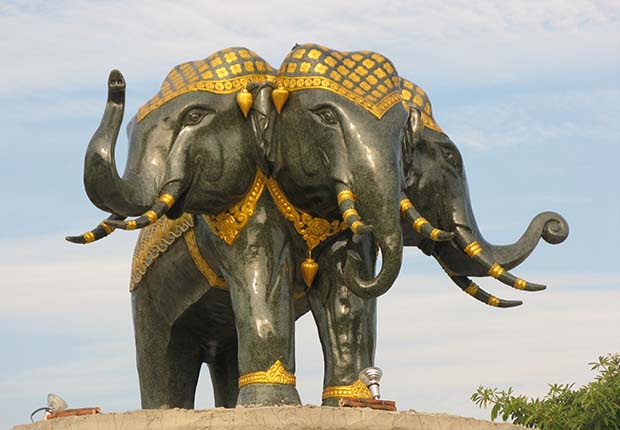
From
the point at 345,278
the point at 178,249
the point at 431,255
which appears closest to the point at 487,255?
the point at 431,255

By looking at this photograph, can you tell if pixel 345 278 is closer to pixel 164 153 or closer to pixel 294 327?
pixel 294 327

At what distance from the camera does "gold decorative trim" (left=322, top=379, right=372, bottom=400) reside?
10914 mm

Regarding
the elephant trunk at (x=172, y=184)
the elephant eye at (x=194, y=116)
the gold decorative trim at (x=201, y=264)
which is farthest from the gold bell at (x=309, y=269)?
the elephant eye at (x=194, y=116)

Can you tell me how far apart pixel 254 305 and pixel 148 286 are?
158 cm

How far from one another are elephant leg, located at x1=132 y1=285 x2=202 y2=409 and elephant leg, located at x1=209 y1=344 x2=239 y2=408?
52 cm

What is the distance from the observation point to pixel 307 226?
1107 centimetres

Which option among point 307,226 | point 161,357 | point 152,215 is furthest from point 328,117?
point 161,357

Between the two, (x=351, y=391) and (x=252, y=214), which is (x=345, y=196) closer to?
(x=252, y=214)

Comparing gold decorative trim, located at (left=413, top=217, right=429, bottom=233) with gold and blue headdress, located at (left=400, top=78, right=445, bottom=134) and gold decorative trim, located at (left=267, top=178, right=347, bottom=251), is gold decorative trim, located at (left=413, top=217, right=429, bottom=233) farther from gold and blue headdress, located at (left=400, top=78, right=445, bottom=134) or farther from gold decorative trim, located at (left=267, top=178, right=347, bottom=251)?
gold and blue headdress, located at (left=400, top=78, right=445, bottom=134)

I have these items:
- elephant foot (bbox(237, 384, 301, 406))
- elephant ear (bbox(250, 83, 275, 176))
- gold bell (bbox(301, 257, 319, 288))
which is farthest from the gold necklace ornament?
elephant foot (bbox(237, 384, 301, 406))

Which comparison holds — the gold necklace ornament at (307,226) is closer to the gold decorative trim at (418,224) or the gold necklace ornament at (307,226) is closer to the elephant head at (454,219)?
the gold decorative trim at (418,224)

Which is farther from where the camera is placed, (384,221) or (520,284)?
(520,284)

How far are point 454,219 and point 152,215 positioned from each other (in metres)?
2.46

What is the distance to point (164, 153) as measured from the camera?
425 inches
